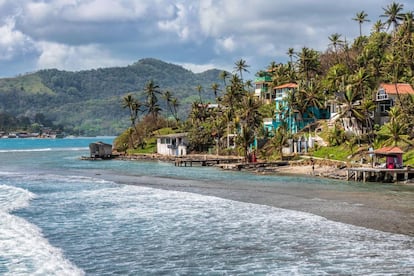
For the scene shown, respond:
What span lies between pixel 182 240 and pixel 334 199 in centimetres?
1868

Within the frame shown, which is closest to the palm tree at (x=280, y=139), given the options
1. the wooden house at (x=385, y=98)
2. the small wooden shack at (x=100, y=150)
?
the wooden house at (x=385, y=98)

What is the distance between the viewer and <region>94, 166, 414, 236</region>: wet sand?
3077 cm

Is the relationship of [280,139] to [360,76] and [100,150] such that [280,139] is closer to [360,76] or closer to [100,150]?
[360,76]

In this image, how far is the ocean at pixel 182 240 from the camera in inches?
800

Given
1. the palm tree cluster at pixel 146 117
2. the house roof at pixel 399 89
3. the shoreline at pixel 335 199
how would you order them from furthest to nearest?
the palm tree cluster at pixel 146 117
the house roof at pixel 399 89
the shoreline at pixel 335 199

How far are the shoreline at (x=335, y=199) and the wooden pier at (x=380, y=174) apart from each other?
2943 mm

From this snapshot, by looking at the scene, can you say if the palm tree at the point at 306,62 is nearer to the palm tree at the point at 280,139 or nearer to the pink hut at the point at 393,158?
the palm tree at the point at 280,139

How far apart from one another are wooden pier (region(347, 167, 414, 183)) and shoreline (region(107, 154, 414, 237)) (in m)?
2.94

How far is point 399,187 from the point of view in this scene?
1940 inches

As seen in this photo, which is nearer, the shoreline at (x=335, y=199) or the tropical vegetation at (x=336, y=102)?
the shoreline at (x=335, y=199)

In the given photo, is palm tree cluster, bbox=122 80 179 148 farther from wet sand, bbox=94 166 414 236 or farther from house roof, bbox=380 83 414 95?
wet sand, bbox=94 166 414 236

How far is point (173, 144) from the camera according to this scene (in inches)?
4146

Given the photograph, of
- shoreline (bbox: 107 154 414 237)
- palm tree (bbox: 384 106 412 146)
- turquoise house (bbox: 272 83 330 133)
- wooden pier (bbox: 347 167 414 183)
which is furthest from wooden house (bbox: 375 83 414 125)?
wooden pier (bbox: 347 167 414 183)

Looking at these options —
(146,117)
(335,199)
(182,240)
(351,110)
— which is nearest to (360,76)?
(351,110)
